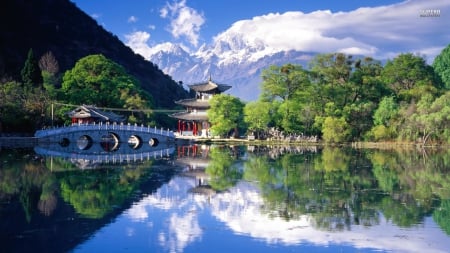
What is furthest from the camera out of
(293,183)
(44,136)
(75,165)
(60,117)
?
(60,117)

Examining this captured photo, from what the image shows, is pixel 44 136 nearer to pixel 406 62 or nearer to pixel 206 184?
pixel 206 184

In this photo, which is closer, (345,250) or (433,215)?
(345,250)

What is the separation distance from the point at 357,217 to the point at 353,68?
46690 mm

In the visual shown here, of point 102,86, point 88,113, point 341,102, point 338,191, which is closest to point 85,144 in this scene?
point 88,113

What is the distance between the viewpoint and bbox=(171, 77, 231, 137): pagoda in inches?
2630

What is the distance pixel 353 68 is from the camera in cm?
6216

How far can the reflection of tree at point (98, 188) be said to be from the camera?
61.8 ft

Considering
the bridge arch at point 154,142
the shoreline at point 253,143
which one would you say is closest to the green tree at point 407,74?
the shoreline at point 253,143

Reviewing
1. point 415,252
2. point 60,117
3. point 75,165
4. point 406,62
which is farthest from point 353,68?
point 415,252

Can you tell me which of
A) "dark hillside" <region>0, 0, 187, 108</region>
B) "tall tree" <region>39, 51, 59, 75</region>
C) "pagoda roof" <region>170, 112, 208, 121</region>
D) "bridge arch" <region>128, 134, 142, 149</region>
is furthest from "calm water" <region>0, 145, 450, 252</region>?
"dark hillside" <region>0, 0, 187, 108</region>

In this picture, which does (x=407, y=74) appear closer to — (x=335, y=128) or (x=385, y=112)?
(x=385, y=112)

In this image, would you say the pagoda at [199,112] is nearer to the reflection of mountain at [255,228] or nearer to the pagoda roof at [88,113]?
the pagoda roof at [88,113]

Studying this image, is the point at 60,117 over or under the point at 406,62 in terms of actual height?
under

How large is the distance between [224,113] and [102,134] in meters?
13.3
